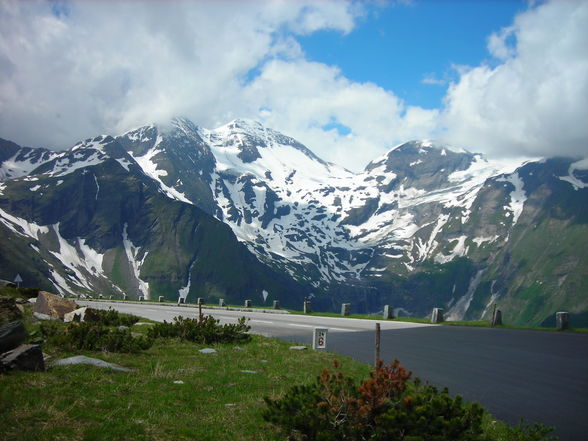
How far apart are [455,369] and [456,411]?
8974mm

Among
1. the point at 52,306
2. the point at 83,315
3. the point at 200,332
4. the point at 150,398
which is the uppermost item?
the point at 52,306

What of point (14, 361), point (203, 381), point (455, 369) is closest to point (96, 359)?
point (14, 361)

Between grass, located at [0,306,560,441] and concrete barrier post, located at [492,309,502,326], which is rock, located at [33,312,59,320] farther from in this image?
concrete barrier post, located at [492,309,502,326]

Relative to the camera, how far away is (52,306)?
24766 millimetres

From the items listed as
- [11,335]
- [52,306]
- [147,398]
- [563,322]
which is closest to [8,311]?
[52,306]

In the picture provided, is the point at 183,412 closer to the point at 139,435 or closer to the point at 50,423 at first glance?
the point at 139,435

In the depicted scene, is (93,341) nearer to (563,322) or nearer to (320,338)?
(320,338)

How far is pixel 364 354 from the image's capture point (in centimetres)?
1802

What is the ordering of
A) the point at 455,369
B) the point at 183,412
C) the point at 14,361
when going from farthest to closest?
1. the point at 455,369
2. the point at 14,361
3. the point at 183,412

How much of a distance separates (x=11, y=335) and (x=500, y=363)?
1467 centimetres

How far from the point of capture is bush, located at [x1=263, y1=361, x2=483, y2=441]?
6516mm

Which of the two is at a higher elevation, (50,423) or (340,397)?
(340,397)

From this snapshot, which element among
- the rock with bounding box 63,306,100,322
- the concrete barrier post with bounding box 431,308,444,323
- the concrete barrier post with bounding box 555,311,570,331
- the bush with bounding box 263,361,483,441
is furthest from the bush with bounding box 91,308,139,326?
the concrete barrier post with bounding box 555,311,570,331

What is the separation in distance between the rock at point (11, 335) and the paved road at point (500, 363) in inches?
418
